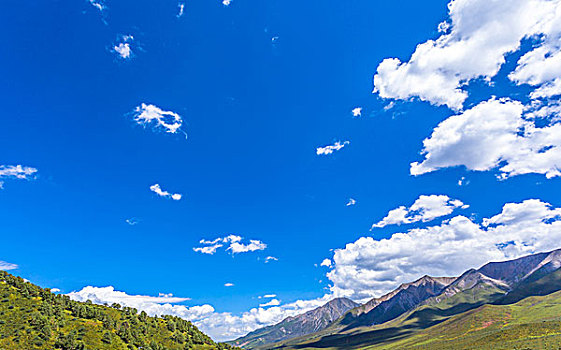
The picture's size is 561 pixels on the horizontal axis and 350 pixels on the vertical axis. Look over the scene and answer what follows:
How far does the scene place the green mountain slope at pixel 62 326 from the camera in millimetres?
120569

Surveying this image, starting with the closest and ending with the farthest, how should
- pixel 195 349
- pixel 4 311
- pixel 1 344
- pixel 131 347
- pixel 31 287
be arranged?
pixel 1 344, pixel 4 311, pixel 131 347, pixel 31 287, pixel 195 349

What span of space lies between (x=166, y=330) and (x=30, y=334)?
88.7 m

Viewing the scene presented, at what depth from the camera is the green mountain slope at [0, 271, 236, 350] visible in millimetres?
120569

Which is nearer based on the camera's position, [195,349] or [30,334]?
[30,334]

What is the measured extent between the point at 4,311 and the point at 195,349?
99390mm

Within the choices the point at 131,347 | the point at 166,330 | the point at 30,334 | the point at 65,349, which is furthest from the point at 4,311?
the point at 166,330

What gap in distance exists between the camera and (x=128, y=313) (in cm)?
19725

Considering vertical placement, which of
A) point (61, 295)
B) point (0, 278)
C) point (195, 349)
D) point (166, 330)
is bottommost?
point (195, 349)

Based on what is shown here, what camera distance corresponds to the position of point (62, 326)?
138m

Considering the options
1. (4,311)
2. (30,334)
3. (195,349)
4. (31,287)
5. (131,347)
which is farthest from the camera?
(195,349)

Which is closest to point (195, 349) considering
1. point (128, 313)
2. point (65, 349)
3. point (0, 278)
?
point (128, 313)

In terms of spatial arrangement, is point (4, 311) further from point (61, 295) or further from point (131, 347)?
point (131, 347)

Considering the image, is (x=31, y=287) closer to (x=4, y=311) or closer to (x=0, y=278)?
(x=0, y=278)

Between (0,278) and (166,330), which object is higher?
(0,278)
